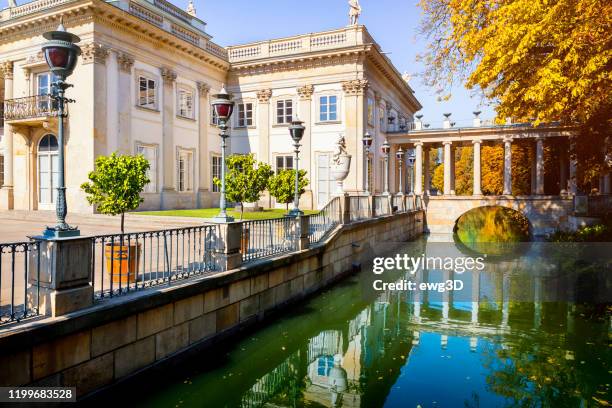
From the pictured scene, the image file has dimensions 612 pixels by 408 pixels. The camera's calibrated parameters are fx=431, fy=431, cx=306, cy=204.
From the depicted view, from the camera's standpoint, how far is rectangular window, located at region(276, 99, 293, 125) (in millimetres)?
28062

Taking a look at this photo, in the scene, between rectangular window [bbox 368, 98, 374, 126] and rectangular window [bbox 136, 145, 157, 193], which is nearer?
rectangular window [bbox 136, 145, 157, 193]

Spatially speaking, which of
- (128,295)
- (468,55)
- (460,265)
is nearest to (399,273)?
(460,265)

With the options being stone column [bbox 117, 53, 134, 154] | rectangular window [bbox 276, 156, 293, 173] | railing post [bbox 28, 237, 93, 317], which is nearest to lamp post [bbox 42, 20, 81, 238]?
railing post [bbox 28, 237, 93, 317]

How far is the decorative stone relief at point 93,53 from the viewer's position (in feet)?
63.4

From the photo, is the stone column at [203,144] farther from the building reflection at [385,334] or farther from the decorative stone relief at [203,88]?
the building reflection at [385,334]

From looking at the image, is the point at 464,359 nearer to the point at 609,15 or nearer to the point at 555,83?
the point at 555,83

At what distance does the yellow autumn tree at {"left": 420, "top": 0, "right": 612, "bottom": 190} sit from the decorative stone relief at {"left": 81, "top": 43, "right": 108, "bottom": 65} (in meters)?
14.2

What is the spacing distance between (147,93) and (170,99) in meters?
1.51

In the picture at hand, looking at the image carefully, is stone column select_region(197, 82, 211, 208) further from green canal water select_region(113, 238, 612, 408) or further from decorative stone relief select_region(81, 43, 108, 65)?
green canal water select_region(113, 238, 612, 408)

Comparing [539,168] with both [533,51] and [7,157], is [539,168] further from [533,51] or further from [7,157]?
[7,157]

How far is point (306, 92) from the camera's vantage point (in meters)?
27.1

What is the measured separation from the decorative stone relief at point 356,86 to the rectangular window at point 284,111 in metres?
4.00

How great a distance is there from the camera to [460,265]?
817 inches

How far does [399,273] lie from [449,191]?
16.3m
